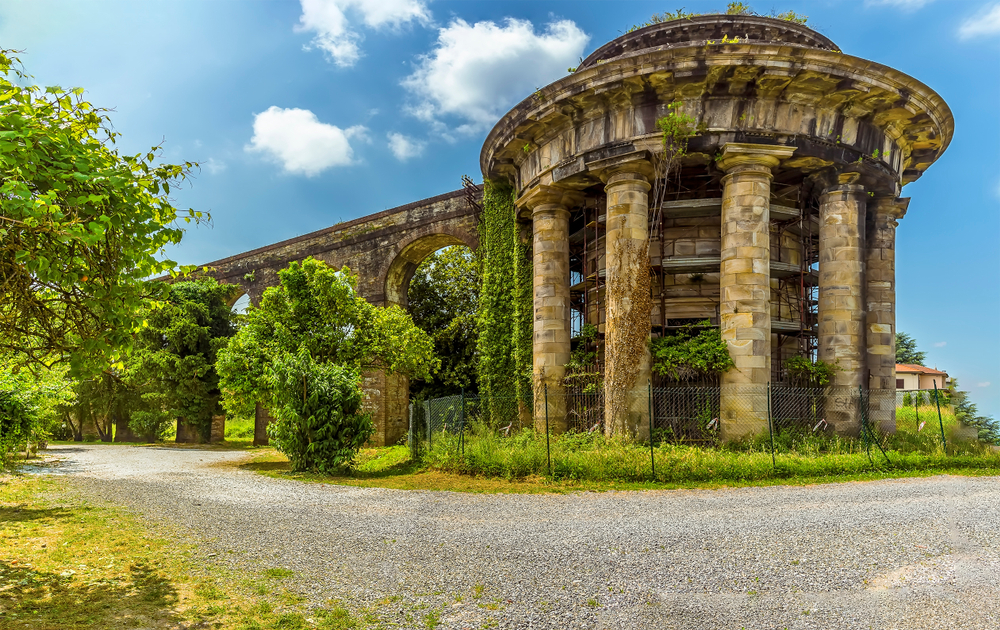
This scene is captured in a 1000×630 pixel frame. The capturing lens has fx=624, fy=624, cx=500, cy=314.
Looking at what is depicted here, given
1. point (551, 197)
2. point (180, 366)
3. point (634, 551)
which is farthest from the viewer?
point (180, 366)

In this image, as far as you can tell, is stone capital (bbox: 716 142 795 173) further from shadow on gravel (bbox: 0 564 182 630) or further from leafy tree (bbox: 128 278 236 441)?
leafy tree (bbox: 128 278 236 441)

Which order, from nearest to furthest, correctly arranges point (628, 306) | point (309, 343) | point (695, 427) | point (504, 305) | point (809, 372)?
point (628, 306) < point (695, 427) < point (809, 372) < point (309, 343) < point (504, 305)

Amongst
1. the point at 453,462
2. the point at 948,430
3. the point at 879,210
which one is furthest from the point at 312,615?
the point at 879,210

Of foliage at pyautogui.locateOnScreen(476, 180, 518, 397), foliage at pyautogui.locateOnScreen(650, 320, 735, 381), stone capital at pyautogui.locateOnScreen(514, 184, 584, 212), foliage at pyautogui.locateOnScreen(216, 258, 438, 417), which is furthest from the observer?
foliage at pyautogui.locateOnScreen(476, 180, 518, 397)

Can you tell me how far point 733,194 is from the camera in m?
13.2

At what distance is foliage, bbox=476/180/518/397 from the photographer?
1708 centimetres

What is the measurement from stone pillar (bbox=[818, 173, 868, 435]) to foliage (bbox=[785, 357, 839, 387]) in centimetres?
17

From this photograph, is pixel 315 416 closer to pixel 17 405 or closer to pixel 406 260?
pixel 17 405

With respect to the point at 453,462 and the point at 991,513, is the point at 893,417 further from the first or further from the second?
the point at 453,462

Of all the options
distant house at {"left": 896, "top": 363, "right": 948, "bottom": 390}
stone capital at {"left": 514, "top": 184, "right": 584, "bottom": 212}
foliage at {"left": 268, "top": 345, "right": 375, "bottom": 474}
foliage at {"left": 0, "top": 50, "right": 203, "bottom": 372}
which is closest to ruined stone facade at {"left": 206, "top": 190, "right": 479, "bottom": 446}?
stone capital at {"left": 514, "top": 184, "right": 584, "bottom": 212}

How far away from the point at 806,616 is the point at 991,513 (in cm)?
510

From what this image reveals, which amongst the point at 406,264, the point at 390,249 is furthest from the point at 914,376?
the point at 390,249

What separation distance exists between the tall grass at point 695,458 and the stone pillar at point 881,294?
249 centimetres

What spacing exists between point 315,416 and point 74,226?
910 cm
